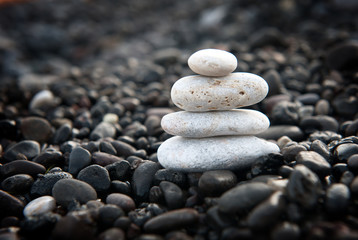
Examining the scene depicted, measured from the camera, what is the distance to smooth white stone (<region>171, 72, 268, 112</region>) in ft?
10.2

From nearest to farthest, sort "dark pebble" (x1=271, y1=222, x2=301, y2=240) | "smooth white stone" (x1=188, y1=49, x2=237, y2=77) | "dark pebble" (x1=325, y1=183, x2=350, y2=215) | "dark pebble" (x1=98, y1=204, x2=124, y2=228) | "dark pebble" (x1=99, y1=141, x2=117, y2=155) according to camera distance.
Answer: "dark pebble" (x1=271, y1=222, x2=301, y2=240) < "dark pebble" (x1=325, y1=183, x2=350, y2=215) < "dark pebble" (x1=98, y1=204, x2=124, y2=228) < "smooth white stone" (x1=188, y1=49, x2=237, y2=77) < "dark pebble" (x1=99, y1=141, x2=117, y2=155)

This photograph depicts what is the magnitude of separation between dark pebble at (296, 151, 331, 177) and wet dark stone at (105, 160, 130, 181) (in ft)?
6.25

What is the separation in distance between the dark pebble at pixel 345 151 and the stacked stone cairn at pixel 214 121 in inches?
26.5

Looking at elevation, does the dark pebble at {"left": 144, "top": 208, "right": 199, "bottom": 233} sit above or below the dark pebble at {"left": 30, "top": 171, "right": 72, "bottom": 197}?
below

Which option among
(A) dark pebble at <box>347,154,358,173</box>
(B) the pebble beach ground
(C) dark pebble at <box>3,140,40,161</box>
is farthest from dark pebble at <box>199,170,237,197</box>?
(C) dark pebble at <box>3,140,40,161</box>

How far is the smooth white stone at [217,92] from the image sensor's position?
3.11 metres

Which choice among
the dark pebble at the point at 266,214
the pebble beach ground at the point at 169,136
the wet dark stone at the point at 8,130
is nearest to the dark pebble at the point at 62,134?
the pebble beach ground at the point at 169,136

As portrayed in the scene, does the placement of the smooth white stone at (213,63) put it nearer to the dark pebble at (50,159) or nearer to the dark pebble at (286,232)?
the dark pebble at (286,232)

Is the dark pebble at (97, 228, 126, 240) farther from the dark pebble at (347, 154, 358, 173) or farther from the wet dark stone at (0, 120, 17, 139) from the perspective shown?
the wet dark stone at (0, 120, 17, 139)

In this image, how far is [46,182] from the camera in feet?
10.5

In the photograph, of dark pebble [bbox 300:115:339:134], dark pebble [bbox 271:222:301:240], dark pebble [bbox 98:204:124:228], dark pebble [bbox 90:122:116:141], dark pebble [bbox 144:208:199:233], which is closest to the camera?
dark pebble [bbox 271:222:301:240]

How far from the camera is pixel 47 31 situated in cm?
1088

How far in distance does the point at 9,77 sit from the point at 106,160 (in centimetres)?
677

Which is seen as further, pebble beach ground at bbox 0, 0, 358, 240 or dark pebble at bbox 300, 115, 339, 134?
dark pebble at bbox 300, 115, 339, 134
